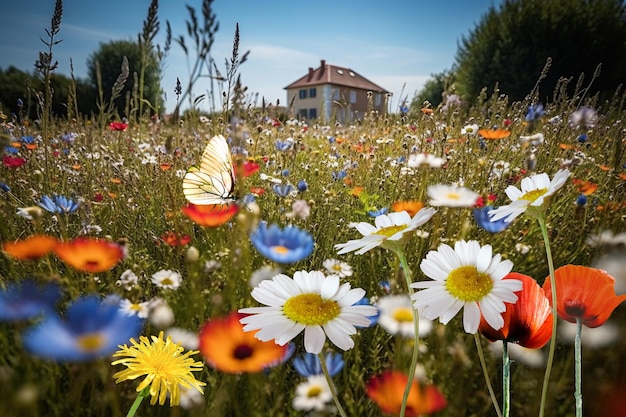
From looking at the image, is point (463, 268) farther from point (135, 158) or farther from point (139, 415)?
point (135, 158)

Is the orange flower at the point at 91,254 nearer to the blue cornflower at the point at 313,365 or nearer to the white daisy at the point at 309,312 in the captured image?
the white daisy at the point at 309,312

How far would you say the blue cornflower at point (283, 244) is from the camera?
2.56ft

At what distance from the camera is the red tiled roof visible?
33188mm

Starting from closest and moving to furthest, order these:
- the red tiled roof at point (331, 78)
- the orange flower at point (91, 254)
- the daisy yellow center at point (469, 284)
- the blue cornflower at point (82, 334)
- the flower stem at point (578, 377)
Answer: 1. the blue cornflower at point (82, 334)
2. the flower stem at point (578, 377)
3. the daisy yellow center at point (469, 284)
4. the orange flower at point (91, 254)
5. the red tiled roof at point (331, 78)

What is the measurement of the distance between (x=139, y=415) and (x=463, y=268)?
68 centimetres

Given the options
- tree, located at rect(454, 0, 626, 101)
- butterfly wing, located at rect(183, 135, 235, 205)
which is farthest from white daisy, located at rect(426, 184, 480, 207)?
tree, located at rect(454, 0, 626, 101)

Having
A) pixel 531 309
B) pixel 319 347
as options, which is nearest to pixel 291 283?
pixel 319 347

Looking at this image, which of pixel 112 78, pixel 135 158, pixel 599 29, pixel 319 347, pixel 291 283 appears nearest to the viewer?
pixel 319 347

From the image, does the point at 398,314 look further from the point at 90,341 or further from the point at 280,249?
the point at 90,341

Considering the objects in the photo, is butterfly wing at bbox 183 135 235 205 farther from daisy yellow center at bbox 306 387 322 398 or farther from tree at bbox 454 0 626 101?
tree at bbox 454 0 626 101

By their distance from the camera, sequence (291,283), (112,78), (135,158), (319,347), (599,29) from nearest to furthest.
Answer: (319,347), (291,283), (135,158), (599,29), (112,78)

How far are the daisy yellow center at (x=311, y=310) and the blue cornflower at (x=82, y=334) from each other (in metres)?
0.28

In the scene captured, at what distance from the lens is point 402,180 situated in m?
2.07

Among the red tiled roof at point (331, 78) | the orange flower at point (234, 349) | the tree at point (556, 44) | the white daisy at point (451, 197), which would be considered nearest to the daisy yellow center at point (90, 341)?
the orange flower at point (234, 349)
